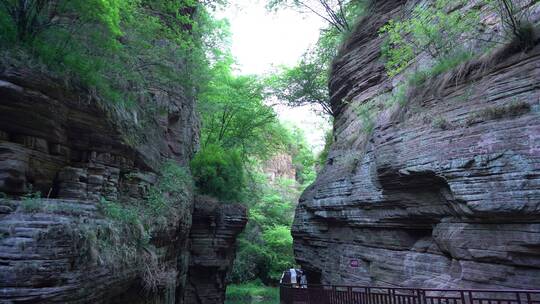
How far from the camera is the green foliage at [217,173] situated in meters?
16.8

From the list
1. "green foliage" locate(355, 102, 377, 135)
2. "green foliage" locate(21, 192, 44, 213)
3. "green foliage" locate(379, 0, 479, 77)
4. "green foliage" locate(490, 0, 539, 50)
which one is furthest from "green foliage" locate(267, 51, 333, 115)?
"green foliage" locate(21, 192, 44, 213)

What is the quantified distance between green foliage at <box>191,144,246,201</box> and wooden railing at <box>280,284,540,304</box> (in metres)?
5.85

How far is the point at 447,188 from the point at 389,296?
104 inches

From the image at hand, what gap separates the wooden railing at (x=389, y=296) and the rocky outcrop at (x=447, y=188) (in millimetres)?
252

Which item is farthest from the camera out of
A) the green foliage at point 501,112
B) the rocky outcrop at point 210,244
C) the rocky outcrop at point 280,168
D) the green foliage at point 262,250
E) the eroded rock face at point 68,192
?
the rocky outcrop at point 280,168

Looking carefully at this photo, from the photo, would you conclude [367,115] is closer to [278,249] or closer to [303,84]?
[303,84]

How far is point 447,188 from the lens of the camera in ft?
24.7

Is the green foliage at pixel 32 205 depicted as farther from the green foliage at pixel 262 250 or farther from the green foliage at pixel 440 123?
the green foliage at pixel 262 250

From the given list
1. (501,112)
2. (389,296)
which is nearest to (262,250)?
(389,296)

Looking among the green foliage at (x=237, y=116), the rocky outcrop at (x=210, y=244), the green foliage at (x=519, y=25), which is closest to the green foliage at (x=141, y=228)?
the rocky outcrop at (x=210, y=244)

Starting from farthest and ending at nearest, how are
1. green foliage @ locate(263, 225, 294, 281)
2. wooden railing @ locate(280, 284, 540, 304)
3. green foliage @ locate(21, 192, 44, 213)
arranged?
green foliage @ locate(263, 225, 294, 281) → wooden railing @ locate(280, 284, 540, 304) → green foliage @ locate(21, 192, 44, 213)

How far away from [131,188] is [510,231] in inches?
361

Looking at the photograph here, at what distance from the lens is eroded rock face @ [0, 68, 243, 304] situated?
5.29m

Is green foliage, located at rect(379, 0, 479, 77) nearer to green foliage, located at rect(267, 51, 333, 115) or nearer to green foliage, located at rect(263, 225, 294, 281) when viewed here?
green foliage, located at rect(267, 51, 333, 115)
